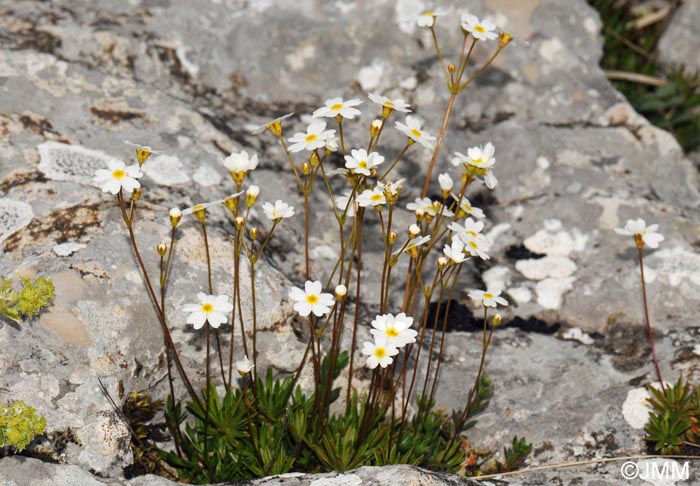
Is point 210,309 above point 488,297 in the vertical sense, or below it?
below

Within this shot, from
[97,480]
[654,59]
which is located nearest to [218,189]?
[97,480]

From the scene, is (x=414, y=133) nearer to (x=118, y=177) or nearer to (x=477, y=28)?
(x=477, y=28)

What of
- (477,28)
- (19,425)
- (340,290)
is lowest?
(19,425)

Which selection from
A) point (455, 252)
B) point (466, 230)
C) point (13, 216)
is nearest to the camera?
point (455, 252)

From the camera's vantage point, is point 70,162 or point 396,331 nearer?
point 396,331

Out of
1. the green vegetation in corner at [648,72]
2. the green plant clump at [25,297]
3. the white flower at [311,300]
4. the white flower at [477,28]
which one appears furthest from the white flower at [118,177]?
the green vegetation in corner at [648,72]

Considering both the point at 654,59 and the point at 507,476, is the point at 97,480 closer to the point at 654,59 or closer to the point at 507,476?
the point at 507,476

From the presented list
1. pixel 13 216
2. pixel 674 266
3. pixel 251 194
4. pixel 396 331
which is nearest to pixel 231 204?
pixel 251 194
